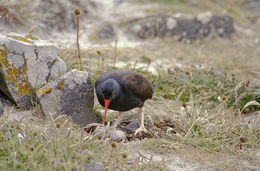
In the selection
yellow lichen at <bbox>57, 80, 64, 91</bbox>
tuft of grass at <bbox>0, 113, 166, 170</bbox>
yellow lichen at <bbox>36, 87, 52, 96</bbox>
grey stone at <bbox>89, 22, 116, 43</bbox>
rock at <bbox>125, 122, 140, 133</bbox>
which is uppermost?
grey stone at <bbox>89, 22, 116, 43</bbox>

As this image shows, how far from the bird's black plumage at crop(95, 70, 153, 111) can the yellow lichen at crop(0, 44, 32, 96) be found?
837mm

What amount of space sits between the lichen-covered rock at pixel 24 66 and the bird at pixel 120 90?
72cm

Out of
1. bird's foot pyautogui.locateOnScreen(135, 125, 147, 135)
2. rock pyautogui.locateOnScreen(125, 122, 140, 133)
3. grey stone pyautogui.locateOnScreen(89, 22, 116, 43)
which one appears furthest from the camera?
grey stone pyautogui.locateOnScreen(89, 22, 116, 43)

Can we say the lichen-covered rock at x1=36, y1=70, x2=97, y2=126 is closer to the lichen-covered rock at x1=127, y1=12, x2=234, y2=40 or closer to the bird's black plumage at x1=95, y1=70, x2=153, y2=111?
the bird's black plumage at x1=95, y1=70, x2=153, y2=111

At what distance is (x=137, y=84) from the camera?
3.92m

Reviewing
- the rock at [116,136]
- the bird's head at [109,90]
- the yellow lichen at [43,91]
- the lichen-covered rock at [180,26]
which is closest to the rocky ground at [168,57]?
the lichen-covered rock at [180,26]

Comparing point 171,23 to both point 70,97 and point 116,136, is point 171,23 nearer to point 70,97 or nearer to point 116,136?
point 70,97

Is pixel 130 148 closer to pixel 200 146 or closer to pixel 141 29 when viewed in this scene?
pixel 200 146

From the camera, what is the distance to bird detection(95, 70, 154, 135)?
362 centimetres

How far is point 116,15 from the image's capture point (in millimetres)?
9086

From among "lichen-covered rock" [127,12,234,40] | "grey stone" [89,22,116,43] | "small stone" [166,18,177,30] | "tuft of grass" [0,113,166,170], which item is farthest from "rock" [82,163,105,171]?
"small stone" [166,18,177,30]

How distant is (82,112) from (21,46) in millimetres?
1027

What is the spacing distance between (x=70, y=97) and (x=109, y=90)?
1.95ft

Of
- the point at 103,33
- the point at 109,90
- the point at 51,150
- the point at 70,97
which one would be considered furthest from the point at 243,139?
the point at 103,33
